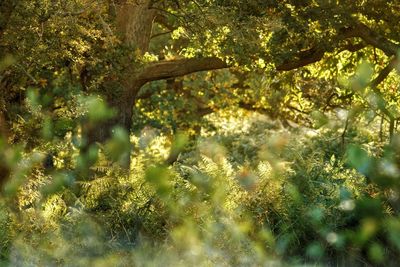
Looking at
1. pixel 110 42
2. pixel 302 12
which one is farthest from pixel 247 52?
pixel 110 42

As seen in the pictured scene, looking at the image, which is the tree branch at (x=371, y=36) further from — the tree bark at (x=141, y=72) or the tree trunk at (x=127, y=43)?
the tree trunk at (x=127, y=43)

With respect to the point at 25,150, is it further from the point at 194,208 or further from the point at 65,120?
the point at 194,208

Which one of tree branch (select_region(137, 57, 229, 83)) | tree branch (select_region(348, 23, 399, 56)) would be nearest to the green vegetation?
tree branch (select_region(348, 23, 399, 56))

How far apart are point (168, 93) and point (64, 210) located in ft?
43.1

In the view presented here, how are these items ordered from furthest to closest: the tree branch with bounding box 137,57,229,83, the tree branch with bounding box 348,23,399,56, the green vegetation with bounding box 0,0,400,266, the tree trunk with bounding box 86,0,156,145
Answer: the tree branch with bounding box 137,57,229,83 → the tree trunk with bounding box 86,0,156,145 → the tree branch with bounding box 348,23,399,56 → the green vegetation with bounding box 0,0,400,266

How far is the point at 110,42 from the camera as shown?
13.4 m

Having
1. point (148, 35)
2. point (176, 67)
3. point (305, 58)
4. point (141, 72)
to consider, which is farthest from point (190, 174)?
point (148, 35)

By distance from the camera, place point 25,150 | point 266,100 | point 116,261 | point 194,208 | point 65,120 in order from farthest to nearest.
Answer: point 266,100, point 25,150, point 65,120, point 194,208, point 116,261

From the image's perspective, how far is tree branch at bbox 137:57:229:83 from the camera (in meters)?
16.2

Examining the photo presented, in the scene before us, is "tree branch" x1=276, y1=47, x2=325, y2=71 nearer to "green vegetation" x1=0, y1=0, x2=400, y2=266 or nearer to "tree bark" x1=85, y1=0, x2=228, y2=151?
"green vegetation" x1=0, y1=0, x2=400, y2=266

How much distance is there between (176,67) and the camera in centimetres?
1636

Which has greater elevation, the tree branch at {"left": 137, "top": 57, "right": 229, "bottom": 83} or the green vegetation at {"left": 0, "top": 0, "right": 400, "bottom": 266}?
the green vegetation at {"left": 0, "top": 0, "right": 400, "bottom": 266}

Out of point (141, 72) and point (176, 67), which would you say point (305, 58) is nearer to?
point (176, 67)

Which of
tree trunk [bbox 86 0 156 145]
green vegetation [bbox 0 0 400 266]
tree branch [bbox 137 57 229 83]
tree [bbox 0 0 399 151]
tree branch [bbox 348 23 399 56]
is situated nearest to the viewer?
green vegetation [bbox 0 0 400 266]
